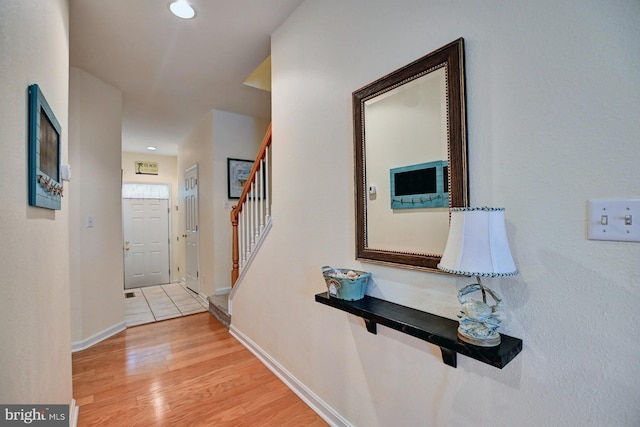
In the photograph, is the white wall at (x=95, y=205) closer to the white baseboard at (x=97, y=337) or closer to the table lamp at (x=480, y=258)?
the white baseboard at (x=97, y=337)

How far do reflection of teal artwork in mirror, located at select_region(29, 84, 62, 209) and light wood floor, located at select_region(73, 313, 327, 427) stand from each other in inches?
54.7

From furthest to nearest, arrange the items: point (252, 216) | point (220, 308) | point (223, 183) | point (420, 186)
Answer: point (223, 183)
point (220, 308)
point (252, 216)
point (420, 186)

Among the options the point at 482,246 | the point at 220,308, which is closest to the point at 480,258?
the point at 482,246

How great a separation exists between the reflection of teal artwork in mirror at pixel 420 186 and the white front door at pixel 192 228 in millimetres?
3766

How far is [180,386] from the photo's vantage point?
210 cm

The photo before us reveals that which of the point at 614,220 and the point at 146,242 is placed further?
the point at 146,242

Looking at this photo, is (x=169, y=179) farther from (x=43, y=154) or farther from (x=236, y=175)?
(x=43, y=154)

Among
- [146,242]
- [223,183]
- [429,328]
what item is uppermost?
[223,183]

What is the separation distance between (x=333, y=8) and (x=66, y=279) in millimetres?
2160

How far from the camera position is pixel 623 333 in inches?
29.9

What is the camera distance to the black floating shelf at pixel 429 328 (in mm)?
872

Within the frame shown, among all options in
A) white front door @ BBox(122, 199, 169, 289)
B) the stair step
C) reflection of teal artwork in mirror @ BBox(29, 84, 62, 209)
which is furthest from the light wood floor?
white front door @ BBox(122, 199, 169, 289)

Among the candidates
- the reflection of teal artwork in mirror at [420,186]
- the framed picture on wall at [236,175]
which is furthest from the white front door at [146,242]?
the reflection of teal artwork in mirror at [420,186]

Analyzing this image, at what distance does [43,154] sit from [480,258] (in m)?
1.61
